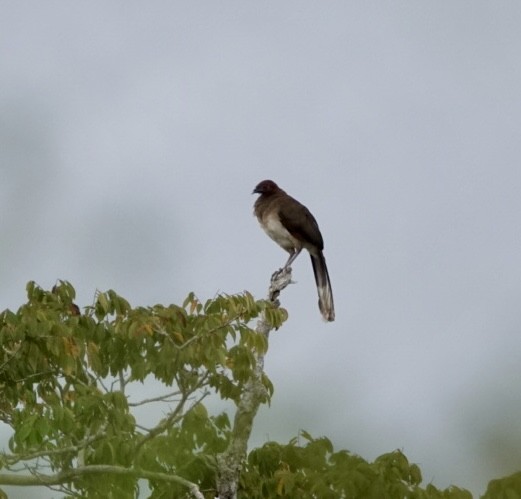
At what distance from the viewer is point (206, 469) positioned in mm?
6914

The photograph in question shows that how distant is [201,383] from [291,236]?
397 cm

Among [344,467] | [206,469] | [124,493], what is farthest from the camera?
[206,469]

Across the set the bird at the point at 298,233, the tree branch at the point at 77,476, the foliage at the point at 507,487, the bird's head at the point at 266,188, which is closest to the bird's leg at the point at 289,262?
the bird at the point at 298,233

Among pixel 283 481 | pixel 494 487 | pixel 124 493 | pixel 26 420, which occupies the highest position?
pixel 26 420

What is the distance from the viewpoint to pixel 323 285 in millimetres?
10539

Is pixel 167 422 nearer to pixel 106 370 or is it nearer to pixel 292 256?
pixel 106 370

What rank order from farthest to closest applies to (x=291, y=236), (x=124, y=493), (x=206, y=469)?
(x=291, y=236), (x=206, y=469), (x=124, y=493)

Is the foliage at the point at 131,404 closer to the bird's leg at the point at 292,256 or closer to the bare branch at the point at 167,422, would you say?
the bare branch at the point at 167,422

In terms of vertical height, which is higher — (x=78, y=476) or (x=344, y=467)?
(x=78, y=476)

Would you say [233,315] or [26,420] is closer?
[26,420]

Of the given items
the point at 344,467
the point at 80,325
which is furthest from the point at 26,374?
the point at 344,467

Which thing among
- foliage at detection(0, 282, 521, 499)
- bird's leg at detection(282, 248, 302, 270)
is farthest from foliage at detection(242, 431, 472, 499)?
bird's leg at detection(282, 248, 302, 270)

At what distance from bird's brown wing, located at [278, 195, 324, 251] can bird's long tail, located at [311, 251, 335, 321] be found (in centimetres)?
13

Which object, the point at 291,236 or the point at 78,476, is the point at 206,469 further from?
the point at 291,236
